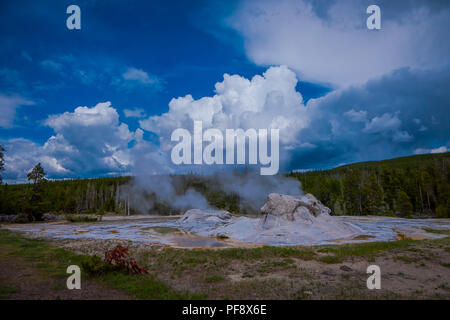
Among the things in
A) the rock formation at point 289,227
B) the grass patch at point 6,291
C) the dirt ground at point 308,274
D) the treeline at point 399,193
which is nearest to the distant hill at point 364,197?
the treeline at point 399,193

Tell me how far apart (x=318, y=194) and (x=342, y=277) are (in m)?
57.3

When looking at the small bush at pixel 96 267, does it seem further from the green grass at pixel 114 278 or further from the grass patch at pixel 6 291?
the grass patch at pixel 6 291

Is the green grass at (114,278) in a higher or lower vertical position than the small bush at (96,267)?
Answer: lower

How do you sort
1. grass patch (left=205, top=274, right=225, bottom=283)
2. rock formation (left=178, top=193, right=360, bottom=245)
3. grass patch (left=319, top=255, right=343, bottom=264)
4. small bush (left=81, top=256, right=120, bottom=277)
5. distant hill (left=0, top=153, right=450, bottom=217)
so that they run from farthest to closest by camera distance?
distant hill (left=0, top=153, right=450, bottom=217) → rock formation (left=178, top=193, right=360, bottom=245) → grass patch (left=319, top=255, right=343, bottom=264) → small bush (left=81, top=256, right=120, bottom=277) → grass patch (left=205, top=274, right=225, bottom=283)

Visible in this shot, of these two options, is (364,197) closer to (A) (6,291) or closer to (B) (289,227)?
(B) (289,227)

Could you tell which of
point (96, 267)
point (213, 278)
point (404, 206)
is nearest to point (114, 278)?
point (96, 267)

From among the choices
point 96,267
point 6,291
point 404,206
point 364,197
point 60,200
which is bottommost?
point 60,200

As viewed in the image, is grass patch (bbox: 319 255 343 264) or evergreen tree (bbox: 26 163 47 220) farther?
evergreen tree (bbox: 26 163 47 220)

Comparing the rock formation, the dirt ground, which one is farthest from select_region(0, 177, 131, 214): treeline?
the dirt ground

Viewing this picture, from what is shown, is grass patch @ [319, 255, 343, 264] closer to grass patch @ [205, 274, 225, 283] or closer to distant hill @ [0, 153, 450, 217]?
grass patch @ [205, 274, 225, 283]

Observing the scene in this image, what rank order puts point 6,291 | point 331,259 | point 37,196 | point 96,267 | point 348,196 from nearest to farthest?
point 6,291
point 96,267
point 331,259
point 37,196
point 348,196
